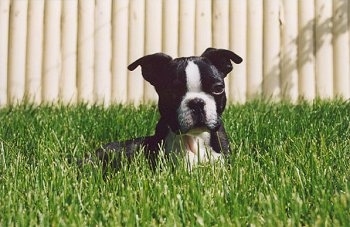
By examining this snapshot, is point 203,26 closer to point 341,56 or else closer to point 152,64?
point 341,56

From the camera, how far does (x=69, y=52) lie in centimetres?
809

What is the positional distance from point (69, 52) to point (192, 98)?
412 centimetres

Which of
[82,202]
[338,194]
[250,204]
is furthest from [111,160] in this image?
[338,194]

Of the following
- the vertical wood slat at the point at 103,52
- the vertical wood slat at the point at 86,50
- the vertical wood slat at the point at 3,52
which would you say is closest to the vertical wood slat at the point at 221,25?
the vertical wood slat at the point at 103,52

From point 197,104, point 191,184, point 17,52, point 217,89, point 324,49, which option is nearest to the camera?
point 191,184

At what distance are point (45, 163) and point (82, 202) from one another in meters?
0.92

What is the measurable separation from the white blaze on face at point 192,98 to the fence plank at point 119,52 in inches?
149

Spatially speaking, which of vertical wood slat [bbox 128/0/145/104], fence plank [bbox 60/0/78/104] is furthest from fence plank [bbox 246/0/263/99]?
fence plank [bbox 60/0/78/104]

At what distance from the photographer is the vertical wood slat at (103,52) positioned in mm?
8039

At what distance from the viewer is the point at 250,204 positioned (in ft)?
11.9

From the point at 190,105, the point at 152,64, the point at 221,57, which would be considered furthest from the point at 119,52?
the point at 190,105

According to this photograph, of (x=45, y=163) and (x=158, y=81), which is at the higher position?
(x=158, y=81)

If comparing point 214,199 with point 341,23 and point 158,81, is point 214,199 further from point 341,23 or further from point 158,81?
point 341,23

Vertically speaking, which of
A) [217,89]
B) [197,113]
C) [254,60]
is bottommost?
[197,113]
